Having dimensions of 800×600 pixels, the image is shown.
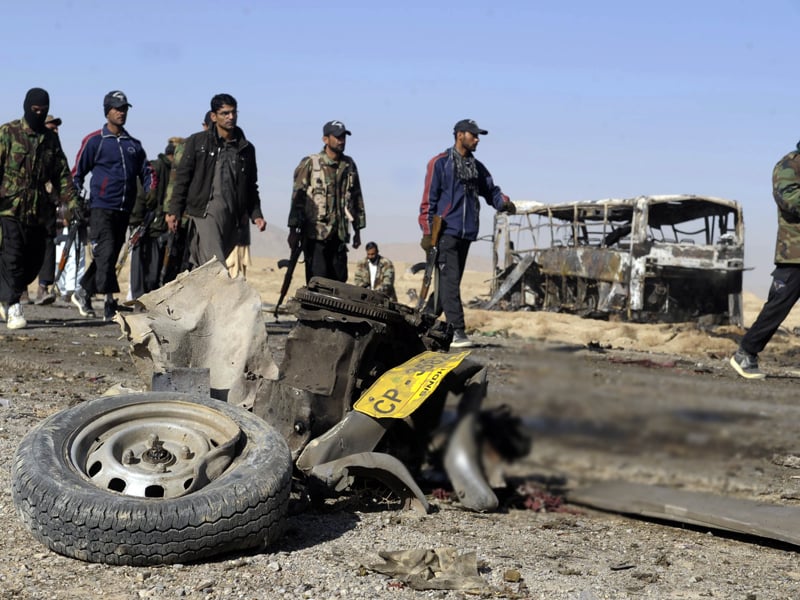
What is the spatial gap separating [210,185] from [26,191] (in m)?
2.21

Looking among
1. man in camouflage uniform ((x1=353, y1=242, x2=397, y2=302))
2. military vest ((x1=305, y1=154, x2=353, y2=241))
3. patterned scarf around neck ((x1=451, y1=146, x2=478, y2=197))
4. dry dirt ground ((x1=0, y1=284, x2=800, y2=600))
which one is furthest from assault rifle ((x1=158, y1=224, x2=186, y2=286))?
man in camouflage uniform ((x1=353, y1=242, x2=397, y2=302))

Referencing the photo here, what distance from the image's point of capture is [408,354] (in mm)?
5164

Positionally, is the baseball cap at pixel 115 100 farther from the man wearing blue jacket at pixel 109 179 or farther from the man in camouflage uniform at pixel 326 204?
the man in camouflage uniform at pixel 326 204

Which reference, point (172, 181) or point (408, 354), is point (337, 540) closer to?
point (408, 354)

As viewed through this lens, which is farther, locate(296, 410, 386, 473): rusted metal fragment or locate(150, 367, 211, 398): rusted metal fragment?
locate(150, 367, 211, 398): rusted metal fragment

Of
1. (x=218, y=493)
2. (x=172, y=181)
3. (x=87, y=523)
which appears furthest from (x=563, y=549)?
(x=172, y=181)

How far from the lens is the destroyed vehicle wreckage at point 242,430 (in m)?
3.62

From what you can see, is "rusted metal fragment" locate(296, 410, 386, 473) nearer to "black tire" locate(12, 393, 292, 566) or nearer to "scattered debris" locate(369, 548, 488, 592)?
"black tire" locate(12, 393, 292, 566)

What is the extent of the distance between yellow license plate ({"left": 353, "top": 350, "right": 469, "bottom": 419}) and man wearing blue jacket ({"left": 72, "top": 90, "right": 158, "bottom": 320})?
695cm

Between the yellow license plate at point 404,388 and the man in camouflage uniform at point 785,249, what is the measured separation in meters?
4.65

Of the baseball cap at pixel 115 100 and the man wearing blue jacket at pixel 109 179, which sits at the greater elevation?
the baseball cap at pixel 115 100

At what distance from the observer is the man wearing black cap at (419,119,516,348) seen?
1026cm

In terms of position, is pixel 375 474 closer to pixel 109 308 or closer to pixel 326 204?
pixel 326 204

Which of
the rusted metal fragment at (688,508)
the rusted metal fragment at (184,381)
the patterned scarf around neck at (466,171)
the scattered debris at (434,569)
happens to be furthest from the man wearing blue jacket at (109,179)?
the scattered debris at (434,569)
